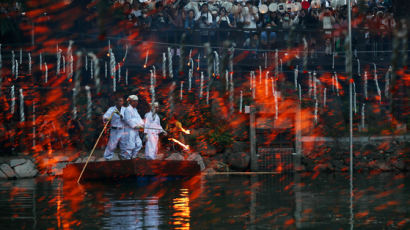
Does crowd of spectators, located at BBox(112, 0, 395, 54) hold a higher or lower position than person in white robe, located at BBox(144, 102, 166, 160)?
higher

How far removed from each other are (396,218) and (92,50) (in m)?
15.3

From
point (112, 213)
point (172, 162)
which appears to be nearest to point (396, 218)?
point (112, 213)

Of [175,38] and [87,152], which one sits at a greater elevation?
[175,38]

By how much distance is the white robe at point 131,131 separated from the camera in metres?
21.0

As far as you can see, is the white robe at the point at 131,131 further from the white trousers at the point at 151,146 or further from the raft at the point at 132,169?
the raft at the point at 132,169

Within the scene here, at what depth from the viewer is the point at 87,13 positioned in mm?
25359

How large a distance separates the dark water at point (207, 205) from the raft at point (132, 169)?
0.27 meters

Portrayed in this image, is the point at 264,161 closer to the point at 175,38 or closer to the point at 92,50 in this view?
the point at 175,38

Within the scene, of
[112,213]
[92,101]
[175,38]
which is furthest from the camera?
[92,101]

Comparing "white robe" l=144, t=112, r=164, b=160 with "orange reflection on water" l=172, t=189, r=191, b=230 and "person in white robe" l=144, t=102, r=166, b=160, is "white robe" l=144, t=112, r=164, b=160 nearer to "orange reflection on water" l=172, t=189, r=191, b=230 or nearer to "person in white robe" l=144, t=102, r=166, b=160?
"person in white robe" l=144, t=102, r=166, b=160

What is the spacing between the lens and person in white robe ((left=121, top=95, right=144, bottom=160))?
20906mm

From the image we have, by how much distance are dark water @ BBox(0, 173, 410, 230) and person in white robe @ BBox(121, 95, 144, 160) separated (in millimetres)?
1645

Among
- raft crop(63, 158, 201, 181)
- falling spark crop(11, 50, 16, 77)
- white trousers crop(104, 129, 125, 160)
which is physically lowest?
raft crop(63, 158, 201, 181)

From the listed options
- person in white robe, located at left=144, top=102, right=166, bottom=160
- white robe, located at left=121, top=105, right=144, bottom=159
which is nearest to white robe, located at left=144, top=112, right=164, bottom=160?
person in white robe, located at left=144, top=102, right=166, bottom=160
